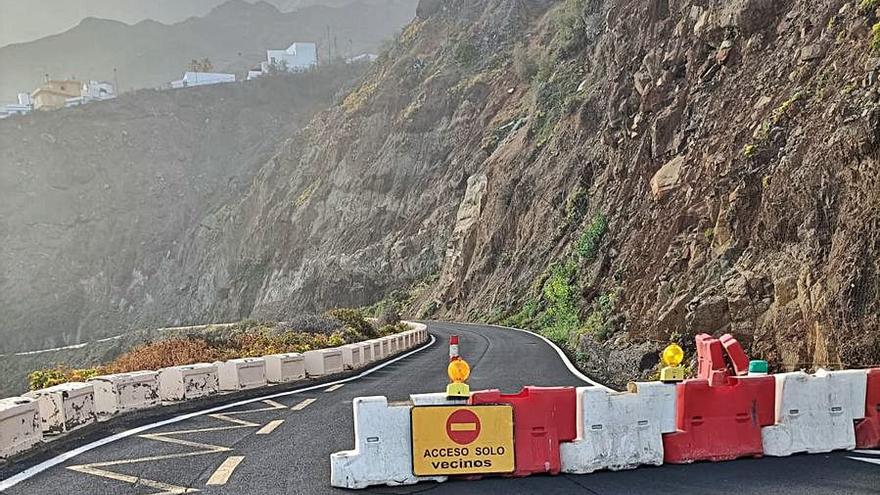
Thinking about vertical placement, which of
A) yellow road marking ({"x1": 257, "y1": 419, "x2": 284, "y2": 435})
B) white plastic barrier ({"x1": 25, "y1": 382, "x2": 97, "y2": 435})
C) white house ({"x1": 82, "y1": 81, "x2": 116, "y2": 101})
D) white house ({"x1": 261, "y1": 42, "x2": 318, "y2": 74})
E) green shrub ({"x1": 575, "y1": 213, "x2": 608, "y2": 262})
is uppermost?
white house ({"x1": 261, "y1": 42, "x2": 318, "y2": 74})

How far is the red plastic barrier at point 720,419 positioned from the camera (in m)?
6.80

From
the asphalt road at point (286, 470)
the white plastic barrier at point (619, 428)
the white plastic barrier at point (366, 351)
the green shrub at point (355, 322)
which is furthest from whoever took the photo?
the green shrub at point (355, 322)

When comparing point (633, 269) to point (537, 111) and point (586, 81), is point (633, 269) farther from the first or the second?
point (537, 111)

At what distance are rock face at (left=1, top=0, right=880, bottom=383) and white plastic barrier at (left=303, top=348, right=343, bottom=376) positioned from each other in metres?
6.19

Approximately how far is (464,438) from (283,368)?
24.5 feet

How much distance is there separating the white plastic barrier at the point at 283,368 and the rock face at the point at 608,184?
22.7 ft

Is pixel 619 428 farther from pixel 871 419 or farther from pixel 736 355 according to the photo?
pixel 871 419

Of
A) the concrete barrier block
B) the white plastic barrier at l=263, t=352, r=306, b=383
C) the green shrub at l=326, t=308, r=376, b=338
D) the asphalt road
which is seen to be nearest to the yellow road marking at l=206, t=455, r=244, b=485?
the asphalt road

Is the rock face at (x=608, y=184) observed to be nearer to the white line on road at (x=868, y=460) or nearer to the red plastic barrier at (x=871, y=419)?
the red plastic barrier at (x=871, y=419)

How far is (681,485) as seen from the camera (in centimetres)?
605

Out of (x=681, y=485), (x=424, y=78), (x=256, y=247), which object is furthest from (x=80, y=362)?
(x=681, y=485)

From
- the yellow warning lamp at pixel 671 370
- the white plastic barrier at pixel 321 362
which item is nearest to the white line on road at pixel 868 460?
the yellow warning lamp at pixel 671 370

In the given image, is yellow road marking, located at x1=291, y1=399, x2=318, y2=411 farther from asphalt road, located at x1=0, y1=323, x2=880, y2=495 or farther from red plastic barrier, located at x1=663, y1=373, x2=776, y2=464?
red plastic barrier, located at x1=663, y1=373, x2=776, y2=464

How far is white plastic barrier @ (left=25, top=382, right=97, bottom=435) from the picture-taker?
27.9ft
